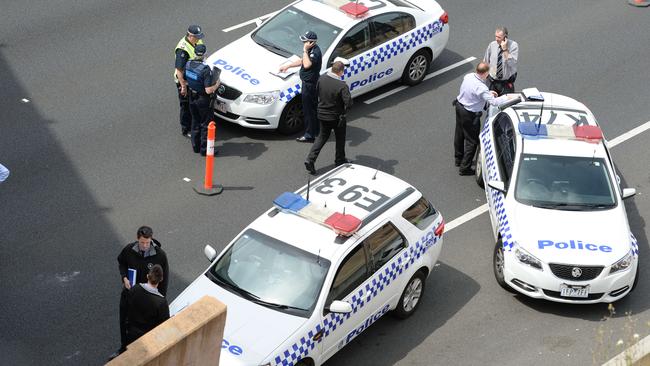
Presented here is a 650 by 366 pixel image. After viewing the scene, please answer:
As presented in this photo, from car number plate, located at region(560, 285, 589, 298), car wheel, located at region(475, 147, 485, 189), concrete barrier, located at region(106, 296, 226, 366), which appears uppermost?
concrete barrier, located at region(106, 296, 226, 366)

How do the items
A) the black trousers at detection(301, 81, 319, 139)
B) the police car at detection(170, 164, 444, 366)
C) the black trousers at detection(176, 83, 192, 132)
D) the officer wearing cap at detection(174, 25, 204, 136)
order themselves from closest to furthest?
A: 1. the police car at detection(170, 164, 444, 366)
2. the officer wearing cap at detection(174, 25, 204, 136)
3. the black trousers at detection(176, 83, 192, 132)
4. the black trousers at detection(301, 81, 319, 139)

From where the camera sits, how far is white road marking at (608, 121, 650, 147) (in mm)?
17203

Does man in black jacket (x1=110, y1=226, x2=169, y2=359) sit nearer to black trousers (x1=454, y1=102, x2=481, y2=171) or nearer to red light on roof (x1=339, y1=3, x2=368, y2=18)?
black trousers (x1=454, y1=102, x2=481, y2=171)

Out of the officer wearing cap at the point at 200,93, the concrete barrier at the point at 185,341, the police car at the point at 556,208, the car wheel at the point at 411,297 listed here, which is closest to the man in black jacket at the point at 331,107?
the officer wearing cap at the point at 200,93

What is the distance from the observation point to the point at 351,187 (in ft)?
42.9

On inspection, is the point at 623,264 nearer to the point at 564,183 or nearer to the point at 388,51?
the point at 564,183

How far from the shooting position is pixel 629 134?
17.5 metres

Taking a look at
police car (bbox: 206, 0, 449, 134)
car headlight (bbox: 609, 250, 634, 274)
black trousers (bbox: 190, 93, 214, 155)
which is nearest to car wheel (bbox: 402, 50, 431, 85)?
police car (bbox: 206, 0, 449, 134)

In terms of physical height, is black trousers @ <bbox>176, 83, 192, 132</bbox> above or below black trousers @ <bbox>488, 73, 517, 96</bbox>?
below

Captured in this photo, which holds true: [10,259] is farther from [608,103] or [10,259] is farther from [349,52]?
[608,103]

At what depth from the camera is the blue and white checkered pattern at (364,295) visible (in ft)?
37.0

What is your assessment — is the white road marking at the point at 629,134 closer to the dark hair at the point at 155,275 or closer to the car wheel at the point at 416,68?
the car wheel at the point at 416,68

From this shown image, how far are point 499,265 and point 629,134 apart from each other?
4865mm

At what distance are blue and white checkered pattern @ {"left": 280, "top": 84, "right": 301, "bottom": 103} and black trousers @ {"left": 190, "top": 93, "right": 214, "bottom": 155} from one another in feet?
3.83
